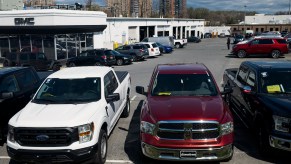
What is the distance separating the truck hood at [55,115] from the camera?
5777 mm

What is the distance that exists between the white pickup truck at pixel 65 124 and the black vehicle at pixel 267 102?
3266 millimetres

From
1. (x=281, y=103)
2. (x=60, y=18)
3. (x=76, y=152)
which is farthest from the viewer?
(x=60, y=18)

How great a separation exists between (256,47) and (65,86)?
2457cm

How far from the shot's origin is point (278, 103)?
6336 mm

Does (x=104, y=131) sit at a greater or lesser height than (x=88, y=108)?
lesser

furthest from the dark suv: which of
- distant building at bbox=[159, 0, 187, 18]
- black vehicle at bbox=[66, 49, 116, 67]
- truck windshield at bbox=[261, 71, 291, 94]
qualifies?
distant building at bbox=[159, 0, 187, 18]

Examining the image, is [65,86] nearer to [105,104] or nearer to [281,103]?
[105,104]

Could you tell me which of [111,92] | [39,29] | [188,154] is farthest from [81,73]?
[39,29]

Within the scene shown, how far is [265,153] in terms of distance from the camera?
21.7 feet

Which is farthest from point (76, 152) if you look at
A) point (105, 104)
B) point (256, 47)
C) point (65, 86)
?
point (256, 47)

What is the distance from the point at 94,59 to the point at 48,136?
17.5m

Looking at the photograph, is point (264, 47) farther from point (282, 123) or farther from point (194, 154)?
point (194, 154)

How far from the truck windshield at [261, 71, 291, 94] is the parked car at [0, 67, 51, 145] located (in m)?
6.13

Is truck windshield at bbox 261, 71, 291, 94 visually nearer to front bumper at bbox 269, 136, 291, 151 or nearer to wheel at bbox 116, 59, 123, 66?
front bumper at bbox 269, 136, 291, 151
